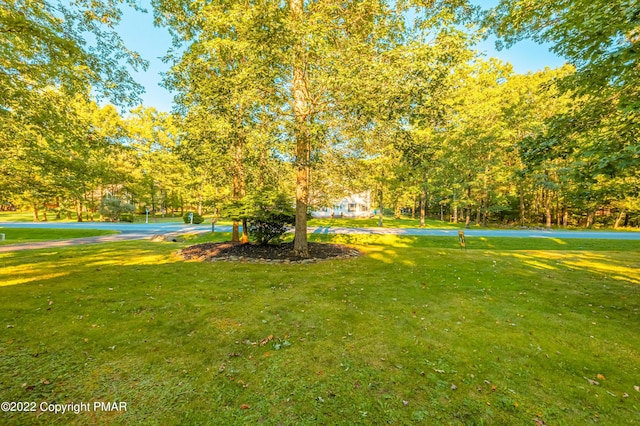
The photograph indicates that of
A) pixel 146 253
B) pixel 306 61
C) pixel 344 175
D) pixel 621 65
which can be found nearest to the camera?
pixel 621 65

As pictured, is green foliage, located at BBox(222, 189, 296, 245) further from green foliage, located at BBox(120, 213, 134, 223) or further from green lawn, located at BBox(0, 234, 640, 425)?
green foliage, located at BBox(120, 213, 134, 223)

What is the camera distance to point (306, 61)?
7.60 meters

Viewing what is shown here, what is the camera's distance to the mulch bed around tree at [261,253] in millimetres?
9820

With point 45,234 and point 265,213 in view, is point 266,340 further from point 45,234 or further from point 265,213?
point 45,234

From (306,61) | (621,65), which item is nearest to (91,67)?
(306,61)

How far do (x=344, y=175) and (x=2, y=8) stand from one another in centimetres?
1082

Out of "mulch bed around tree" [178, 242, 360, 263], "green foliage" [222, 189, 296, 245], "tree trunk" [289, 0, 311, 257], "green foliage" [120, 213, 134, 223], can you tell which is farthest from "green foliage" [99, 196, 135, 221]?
"tree trunk" [289, 0, 311, 257]

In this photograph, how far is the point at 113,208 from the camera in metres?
31.6

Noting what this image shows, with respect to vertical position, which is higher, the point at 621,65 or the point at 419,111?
the point at 419,111

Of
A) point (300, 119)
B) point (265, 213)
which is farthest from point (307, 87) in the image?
point (265, 213)

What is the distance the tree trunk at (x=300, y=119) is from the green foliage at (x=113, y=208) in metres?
32.0

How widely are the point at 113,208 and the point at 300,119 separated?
110ft

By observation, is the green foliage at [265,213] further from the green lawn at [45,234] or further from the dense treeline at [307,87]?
the green lawn at [45,234]

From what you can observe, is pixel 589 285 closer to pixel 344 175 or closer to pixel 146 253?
pixel 344 175
